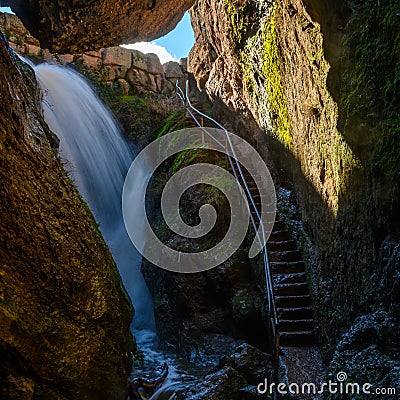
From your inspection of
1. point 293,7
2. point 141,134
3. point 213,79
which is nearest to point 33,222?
point 293,7

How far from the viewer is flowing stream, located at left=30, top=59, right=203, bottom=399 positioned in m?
9.80

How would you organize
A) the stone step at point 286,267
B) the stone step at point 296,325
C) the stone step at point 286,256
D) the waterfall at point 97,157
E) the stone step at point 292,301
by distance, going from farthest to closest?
the waterfall at point 97,157 < the stone step at point 286,256 < the stone step at point 286,267 < the stone step at point 292,301 < the stone step at point 296,325

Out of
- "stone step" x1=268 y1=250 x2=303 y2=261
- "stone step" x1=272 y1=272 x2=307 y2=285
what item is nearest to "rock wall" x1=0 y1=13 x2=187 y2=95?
"stone step" x1=268 y1=250 x2=303 y2=261

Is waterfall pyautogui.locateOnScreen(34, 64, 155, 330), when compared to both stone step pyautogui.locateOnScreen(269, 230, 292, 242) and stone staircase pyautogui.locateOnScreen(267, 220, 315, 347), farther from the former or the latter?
stone staircase pyautogui.locateOnScreen(267, 220, 315, 347)

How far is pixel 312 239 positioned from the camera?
210 inches

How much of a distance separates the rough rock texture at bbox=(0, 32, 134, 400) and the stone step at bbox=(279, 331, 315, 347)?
226 cm

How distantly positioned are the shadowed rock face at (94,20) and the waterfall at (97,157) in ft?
14.6

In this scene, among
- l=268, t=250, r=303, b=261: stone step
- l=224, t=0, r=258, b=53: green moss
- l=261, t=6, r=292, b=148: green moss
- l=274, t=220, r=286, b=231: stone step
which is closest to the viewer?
l=268, t=250, r=303, b=261: stone step

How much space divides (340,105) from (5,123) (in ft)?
11.7

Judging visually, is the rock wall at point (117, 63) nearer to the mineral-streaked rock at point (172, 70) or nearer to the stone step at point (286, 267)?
the mineral-streaked rock at point (172, 70)

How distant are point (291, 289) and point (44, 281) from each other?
3.49 metres

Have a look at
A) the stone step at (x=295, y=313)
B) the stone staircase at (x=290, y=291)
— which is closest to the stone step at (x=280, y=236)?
the stone staircase at (x=290, y=291)

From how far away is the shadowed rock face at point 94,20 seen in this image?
17.3ft

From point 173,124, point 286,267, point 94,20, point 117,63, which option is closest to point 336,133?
point 286,267
